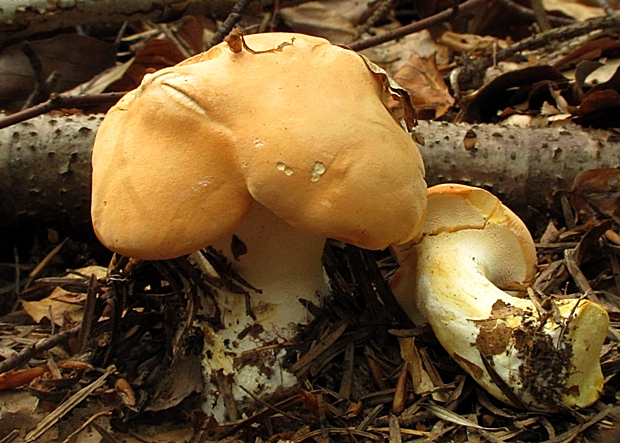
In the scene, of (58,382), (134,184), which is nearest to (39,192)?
(58,382)

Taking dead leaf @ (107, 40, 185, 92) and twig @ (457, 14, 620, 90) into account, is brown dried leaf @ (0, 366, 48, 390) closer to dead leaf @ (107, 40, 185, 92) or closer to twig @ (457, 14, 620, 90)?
dead leaf @ (107, 40, 185, 92)

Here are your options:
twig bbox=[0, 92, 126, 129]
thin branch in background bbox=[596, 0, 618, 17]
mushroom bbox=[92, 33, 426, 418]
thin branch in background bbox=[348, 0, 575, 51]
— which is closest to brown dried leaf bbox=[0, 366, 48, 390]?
mushroom bbox=[92, 33, 426, 418]

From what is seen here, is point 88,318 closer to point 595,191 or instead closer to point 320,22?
point 595,191

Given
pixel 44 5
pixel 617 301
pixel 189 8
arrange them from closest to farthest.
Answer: pixel 617 301 < pixel 44 5 < pixel 189 8

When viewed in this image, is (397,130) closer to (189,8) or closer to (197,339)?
(197,339)

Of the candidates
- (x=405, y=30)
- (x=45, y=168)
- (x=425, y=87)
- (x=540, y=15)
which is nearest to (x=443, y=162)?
(x=405, y=30)

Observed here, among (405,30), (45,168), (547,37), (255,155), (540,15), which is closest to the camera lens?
(255,155)

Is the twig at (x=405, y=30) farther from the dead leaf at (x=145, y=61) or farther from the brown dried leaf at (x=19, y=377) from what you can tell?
the brown dried leaf at (x=19, y=377)
